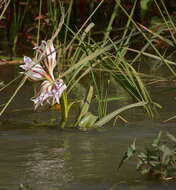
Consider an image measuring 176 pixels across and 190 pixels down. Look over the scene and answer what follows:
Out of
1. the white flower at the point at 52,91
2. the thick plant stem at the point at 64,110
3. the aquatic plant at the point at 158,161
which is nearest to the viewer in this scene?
the aquatic plant at the point at 158,161

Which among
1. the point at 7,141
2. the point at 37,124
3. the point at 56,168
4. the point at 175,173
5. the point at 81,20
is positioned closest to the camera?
the point at 175,173

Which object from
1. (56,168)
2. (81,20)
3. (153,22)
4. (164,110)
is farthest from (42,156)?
(81,20)

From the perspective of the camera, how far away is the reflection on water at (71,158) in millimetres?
2525

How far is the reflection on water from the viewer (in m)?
2.53

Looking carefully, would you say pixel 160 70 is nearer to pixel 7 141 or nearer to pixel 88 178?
pixel 7 141

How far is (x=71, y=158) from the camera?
2.87 metres

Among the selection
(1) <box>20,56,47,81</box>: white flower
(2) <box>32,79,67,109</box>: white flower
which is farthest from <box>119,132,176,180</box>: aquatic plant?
(1) <box>20,56,47,81</box>: white flower

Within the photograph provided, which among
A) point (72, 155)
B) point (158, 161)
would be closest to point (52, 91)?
point (72, 155)

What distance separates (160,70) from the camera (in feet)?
15.1

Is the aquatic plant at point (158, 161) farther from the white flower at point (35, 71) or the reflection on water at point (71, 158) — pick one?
the white flower at point (35, 71)

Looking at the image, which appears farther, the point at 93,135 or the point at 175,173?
the point at 93,135

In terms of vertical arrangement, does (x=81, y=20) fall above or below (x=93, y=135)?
above

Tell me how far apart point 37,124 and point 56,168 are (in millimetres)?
705

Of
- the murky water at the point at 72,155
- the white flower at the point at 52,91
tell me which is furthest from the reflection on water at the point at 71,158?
the white flower at the point at 52,91
